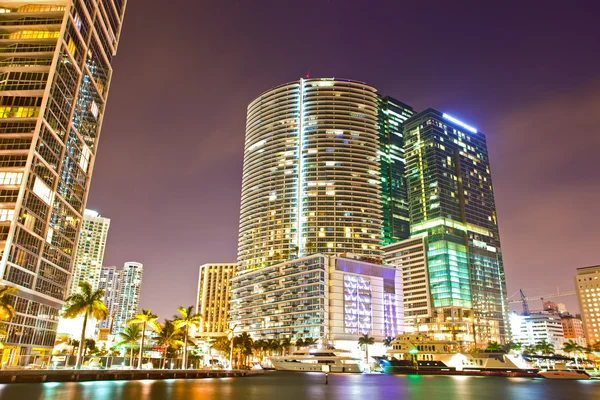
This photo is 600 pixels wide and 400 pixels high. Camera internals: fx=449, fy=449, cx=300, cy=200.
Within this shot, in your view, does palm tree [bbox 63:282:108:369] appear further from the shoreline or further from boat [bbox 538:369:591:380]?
boat [bbox 538:369:591:380]

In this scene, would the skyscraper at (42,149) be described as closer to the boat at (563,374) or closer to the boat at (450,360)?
the boat at (450,360)

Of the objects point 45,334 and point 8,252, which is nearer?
point 8,252

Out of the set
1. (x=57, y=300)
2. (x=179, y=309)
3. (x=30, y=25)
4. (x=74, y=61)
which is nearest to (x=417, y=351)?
(x=179, y=309)

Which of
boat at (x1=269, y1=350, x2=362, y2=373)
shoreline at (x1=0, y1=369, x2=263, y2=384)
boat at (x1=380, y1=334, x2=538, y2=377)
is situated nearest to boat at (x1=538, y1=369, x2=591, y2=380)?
boat at (x1=380, y1=334, x2=538, y2=377)

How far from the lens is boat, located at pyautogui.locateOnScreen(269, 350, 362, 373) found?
17638cm

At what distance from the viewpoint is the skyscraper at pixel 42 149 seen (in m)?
99.2

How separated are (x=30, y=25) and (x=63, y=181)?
40.4m

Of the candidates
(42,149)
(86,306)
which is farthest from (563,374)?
(42,149)

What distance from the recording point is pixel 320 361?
17812 centimetres

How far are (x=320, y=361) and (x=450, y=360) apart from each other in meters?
50.0

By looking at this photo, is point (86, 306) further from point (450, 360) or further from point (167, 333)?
point (450, 360)

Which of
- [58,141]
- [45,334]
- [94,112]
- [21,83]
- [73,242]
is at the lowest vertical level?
[45,334]

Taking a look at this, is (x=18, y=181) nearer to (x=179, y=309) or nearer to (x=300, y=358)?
(x=179, y=309)

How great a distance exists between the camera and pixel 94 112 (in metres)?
140
